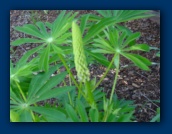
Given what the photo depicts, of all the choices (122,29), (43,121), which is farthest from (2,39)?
(122,29)

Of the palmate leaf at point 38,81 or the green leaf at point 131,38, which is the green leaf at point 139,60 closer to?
the green leaf at point 131,38

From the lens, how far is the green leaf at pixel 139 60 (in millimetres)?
1446

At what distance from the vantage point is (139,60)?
1.47m

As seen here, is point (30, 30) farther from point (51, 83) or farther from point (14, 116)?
point (14, 116)

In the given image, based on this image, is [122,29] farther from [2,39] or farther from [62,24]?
[2,39]

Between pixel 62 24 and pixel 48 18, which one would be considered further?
pixel 48 18

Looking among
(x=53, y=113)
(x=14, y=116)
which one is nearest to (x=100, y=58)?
(x=53, y=113)

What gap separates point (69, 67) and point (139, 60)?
28cm

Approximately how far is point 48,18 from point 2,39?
0.21 meters

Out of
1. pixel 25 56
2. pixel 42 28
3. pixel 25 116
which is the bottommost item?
pixel 25 116

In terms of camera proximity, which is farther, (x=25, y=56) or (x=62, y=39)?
(x=25, y=56)

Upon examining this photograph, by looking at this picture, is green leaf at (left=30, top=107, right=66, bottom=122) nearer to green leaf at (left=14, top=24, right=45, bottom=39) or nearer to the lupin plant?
the lupin plant

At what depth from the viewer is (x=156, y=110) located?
5.31 ft

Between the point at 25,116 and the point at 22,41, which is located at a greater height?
the point at 22,41
